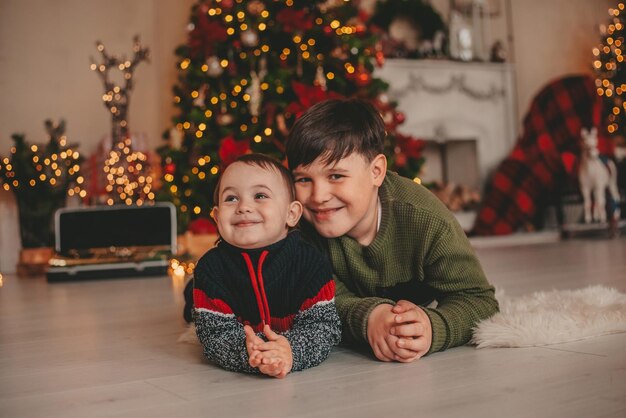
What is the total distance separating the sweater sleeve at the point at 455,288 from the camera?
1.56 m

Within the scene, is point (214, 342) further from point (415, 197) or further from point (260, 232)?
point (415, 197)

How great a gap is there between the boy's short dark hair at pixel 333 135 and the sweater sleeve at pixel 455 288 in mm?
243

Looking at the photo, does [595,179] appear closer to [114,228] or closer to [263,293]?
[114,228]

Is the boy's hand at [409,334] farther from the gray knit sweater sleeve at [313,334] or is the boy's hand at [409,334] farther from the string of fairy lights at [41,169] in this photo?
the string of fairy lights at [41,169]

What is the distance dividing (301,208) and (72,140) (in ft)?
12.1

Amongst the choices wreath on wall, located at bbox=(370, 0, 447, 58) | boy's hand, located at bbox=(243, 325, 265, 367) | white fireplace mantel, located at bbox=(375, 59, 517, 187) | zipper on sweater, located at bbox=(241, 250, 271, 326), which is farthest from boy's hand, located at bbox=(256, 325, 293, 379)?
wreath on wall, located at bbox=(370, 0, 447, 58)

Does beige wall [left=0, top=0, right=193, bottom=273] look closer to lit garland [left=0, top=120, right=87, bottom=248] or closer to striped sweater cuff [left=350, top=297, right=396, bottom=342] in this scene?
lit garland [left=0, top=120, right=87, bottom=248]

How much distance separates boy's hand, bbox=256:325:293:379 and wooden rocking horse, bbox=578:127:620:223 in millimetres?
4264

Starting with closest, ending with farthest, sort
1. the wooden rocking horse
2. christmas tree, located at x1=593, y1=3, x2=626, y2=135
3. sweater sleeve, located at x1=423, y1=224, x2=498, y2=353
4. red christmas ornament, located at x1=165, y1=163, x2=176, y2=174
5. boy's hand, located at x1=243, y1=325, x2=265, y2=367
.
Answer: boy's hand, located at x1=243, y1=325, x2=265, y2=367
sweater sleeve, located at x1=423, y1=224, x2=498, y2=353
red christmas ornament, located at x1=165, y1=163, x2=176, y2=174
the wooden rocking horse
christmas tree, located at x1=593, y1=3, x2=626, y2=135

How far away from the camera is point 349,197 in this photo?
62.2 inches

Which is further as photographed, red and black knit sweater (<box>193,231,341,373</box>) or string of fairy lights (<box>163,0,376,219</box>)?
string of fairy lights (<box>163,0,376,219</box>)

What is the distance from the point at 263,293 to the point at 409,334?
28cm

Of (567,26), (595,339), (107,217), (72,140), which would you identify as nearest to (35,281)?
(107,217)

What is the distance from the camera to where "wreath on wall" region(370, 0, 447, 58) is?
5805mm
